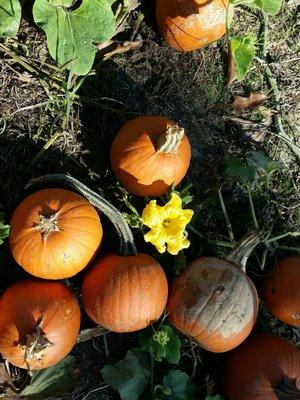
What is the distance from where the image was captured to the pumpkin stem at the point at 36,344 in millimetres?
2584

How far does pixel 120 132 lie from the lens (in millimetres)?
2951

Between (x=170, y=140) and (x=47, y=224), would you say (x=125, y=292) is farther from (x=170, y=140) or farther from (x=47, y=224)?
(x=170, y=140)

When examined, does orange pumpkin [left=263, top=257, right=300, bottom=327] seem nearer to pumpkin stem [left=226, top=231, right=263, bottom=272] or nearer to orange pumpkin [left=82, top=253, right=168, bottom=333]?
pumpkin stem [left=226, top=231, right=263, bottom=272]

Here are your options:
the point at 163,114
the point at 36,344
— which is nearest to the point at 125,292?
the point at 36,344

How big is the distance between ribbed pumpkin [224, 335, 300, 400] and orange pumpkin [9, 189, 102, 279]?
1.00 metres

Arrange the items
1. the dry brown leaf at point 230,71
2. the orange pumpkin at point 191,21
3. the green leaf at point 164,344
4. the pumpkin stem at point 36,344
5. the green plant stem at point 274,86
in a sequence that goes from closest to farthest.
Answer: the pumpkin stem at point 36,344 → the green leaf at point 164,344 → the orange pumpkin at point 191,21 → the dry brown leaf at point 230,71 → the green plant stem at point 274,86

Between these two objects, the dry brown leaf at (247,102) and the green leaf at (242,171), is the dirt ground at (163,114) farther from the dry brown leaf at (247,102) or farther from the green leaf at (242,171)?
the green leaf at (242,171)

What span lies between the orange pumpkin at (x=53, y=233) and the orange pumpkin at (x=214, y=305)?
0.52 meters

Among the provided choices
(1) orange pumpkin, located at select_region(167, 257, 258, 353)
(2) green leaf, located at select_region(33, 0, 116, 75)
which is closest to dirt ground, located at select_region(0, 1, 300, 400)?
(2) green leaf, located at select_region(33, 0, 116, 75)

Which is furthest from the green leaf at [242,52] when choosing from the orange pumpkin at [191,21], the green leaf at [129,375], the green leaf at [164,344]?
the green leaf at [129,375]

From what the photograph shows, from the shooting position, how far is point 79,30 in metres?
2.95

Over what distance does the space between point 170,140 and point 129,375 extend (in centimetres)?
120

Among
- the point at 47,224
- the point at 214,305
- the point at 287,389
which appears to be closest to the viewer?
the point at 47,224

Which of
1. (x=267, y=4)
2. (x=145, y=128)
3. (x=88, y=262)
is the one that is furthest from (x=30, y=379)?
(x=267, y=4)
